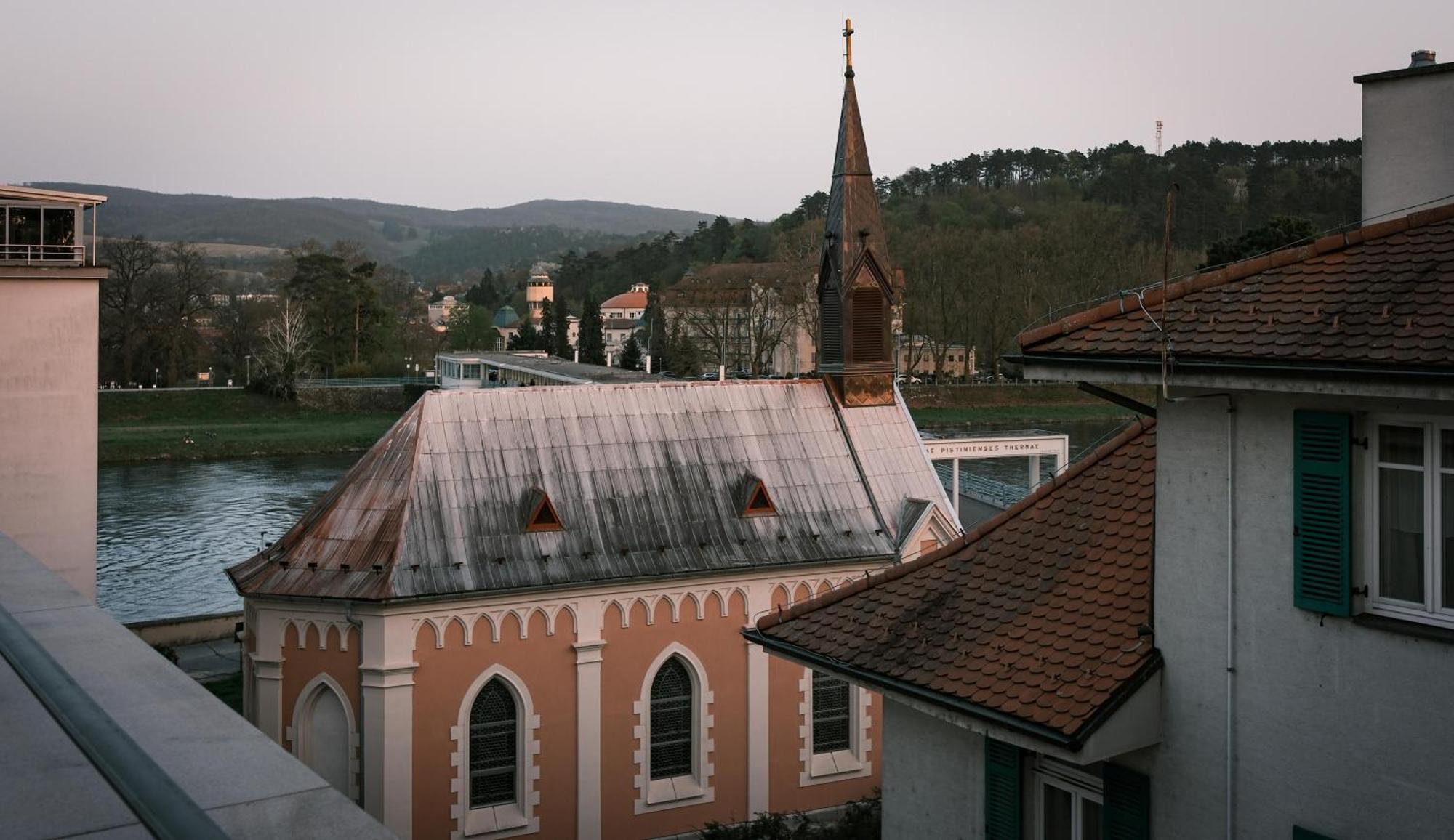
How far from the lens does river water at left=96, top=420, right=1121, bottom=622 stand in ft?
115

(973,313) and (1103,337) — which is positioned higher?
(973,313)

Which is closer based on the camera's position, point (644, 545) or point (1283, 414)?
point (1283, 414)

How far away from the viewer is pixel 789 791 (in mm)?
18109

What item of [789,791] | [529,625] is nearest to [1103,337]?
[529,625]

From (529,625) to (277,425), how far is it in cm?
5833

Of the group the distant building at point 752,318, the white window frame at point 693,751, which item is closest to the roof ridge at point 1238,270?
the white window frame at point 693,751

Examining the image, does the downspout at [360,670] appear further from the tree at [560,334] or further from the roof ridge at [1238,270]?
the tree at [560,334]

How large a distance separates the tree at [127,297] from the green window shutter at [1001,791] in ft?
258

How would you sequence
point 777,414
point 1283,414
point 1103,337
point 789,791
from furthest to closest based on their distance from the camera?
point 777,414 < point 789,791 < point 1103,337 < point 1283,414

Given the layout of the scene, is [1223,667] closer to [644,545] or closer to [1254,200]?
[644,545]

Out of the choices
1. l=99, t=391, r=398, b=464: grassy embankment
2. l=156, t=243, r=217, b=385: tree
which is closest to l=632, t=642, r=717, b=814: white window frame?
l=99, t=391, r=398, b=464: grassy embankment

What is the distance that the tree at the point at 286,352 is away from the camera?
7550 centimetres

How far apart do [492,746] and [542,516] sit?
2884 mm

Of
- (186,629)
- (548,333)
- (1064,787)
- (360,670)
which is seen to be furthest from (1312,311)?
(548,333)
